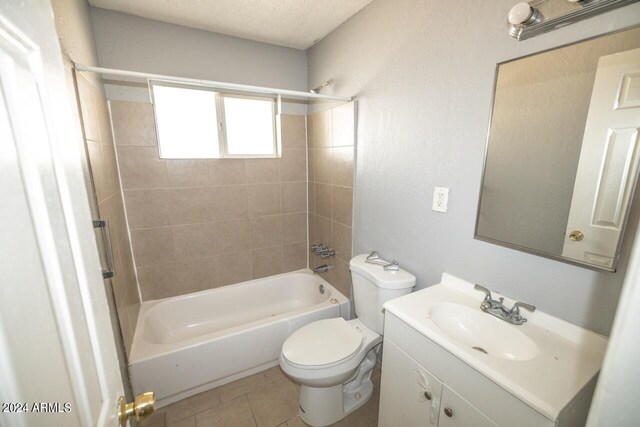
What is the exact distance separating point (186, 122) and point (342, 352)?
6.88 feet

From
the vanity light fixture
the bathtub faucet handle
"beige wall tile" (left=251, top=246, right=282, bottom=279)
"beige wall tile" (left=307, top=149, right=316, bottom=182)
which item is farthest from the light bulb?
"beige wall tile" (left=251, top=246, right=282, bottom=279)

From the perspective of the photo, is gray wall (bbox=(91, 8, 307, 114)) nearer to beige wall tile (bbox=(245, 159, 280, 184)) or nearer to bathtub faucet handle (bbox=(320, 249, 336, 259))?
beige wall tile (bbox=(245, 159, 280, 184))

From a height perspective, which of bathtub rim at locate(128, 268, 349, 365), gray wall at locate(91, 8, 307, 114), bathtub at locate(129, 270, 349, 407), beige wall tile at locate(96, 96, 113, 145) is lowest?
bathtub at locate(129, 270, 349, 407)

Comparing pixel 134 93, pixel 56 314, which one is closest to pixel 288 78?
pixel 134 93

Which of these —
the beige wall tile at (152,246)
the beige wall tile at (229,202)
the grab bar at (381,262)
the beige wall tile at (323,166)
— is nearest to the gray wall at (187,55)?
the beige wall tile at (323,166)

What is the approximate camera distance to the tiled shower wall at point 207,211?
6.51ft

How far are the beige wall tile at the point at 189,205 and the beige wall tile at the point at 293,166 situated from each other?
0.71m

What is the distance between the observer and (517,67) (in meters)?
1.01

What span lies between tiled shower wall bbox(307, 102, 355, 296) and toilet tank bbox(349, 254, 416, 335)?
17.4 inches

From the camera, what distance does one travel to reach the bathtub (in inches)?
63.2

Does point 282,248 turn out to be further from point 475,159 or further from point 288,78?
point 475,159

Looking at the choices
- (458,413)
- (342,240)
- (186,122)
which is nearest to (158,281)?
(186,122)

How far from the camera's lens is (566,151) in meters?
0.93

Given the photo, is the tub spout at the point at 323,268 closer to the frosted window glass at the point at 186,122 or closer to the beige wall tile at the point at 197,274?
the beige wall tile at the point at 197,274
